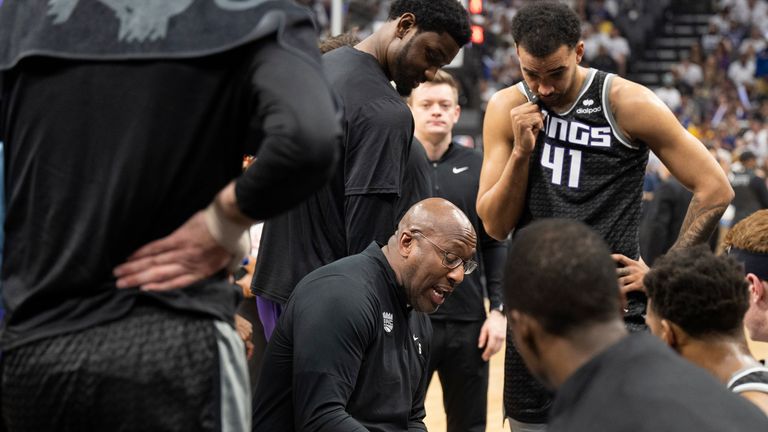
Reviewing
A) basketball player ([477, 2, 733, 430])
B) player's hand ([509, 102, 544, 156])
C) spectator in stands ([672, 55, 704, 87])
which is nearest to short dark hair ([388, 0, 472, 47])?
basketball player ([477, 2, 733, 430])

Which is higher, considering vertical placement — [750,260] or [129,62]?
[129,62]

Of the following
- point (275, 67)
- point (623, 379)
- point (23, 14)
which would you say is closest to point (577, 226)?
point (623, 379)

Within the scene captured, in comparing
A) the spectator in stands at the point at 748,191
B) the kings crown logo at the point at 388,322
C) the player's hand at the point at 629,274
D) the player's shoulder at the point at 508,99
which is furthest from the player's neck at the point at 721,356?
the spectator in stands at the point at 748,191

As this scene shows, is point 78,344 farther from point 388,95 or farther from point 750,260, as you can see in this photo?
point 750,260

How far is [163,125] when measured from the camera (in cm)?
200

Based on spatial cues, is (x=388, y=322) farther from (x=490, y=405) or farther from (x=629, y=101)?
(x=490, y=405)

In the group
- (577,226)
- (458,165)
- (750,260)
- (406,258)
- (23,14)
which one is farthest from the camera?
(458,165)

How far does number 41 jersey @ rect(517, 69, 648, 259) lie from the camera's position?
3.55m

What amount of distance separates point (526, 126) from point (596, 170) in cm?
28

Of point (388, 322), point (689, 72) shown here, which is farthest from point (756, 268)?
point (689, 72)

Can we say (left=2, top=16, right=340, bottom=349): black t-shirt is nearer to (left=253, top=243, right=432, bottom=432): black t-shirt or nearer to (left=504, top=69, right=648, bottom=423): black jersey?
(left=253, top=243, right=432, bottom=432): black t-shirt

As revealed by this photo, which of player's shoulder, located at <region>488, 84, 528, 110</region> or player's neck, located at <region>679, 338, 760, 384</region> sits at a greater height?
player's shoulder, located at <region>488, 84, 528, 110</region>

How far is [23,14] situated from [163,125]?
383 mm

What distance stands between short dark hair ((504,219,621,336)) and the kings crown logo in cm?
149
